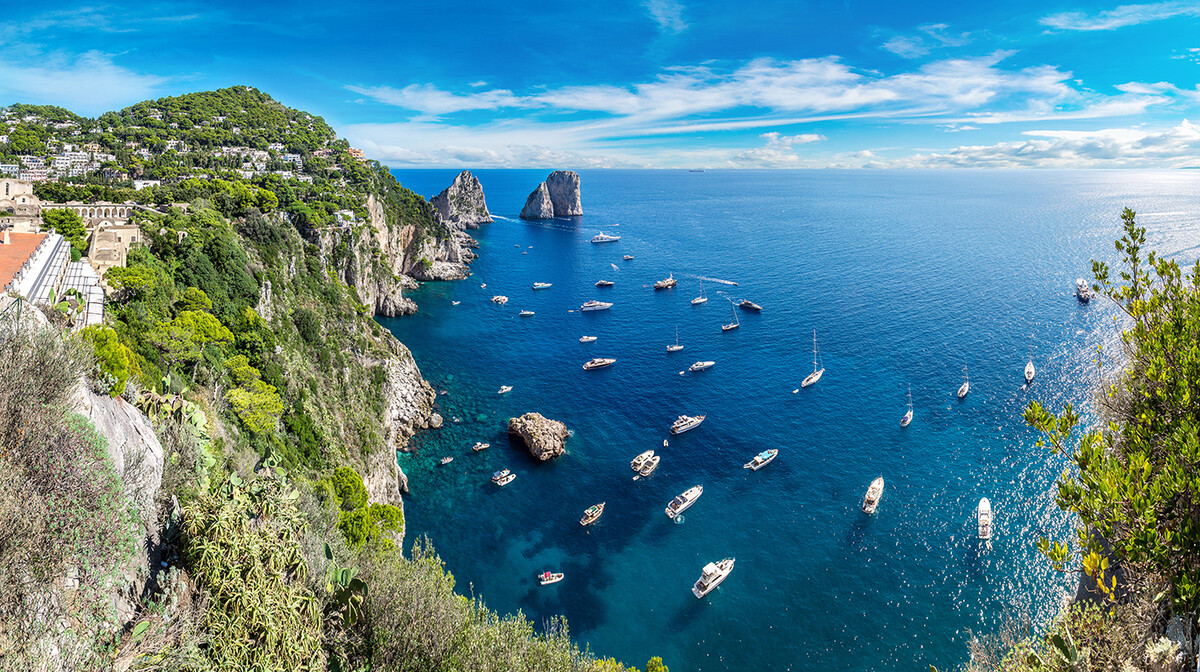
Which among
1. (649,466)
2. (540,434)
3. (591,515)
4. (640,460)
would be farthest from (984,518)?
(540,434)

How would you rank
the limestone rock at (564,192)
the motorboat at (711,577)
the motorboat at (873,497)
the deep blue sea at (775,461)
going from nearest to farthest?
the deep blue sea at (775,461), the motorboat at (711,577), the motorboat at (873,497), the limestone rock at (564,192)

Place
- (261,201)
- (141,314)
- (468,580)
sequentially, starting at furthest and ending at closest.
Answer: (261,201) < (468,580) < (141,314)

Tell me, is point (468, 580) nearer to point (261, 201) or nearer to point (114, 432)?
point (114, 432)

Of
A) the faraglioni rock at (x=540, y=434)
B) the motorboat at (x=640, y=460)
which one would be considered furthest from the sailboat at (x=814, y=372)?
the faraglioni rock at (x=540, y=434)

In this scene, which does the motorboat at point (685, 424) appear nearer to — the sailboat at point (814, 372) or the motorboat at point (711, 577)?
the sailboat at point (814, 372)

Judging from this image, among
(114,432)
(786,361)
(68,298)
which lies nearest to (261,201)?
(68,298)

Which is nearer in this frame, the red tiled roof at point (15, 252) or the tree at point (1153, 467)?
the tree at point (1153, 467)

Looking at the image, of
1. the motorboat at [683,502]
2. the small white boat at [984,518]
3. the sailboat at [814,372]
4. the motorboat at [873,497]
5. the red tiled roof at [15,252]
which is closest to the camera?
the red tiled roof at [15,252]
